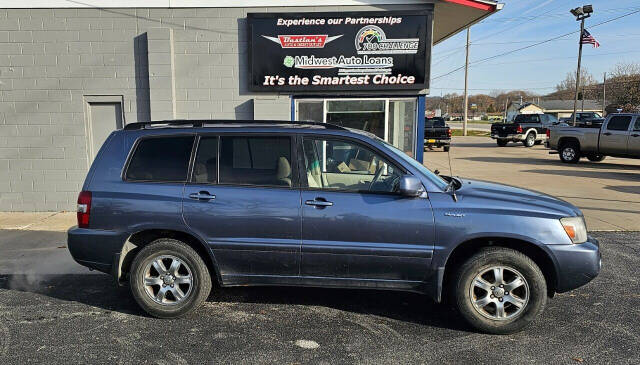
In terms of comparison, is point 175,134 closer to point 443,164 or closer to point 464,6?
point 464,6

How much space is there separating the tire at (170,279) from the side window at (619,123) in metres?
16.3

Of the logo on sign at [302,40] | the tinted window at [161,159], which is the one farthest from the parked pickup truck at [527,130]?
the tinted window at [161,159]

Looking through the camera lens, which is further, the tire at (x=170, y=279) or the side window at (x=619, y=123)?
the side window at (x=619, y=123)

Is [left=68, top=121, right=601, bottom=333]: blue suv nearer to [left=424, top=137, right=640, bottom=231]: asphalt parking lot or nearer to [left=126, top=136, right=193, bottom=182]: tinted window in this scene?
[left=126, top=136, right=193, bottom=182]: tinted window

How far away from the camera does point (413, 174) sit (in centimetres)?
377

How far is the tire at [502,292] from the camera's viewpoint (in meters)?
3.61

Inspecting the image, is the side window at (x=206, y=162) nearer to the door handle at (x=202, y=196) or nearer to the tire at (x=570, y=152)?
the door handle at (x=202, y=196)

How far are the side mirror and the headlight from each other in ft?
4.03

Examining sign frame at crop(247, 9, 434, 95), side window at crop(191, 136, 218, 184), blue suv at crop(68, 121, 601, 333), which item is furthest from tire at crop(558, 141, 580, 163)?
side window at crop(191, 136, 218, 184)

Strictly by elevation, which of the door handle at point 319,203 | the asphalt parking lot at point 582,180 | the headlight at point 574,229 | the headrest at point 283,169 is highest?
the headrest at point 283,169

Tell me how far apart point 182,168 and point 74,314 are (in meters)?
1.74

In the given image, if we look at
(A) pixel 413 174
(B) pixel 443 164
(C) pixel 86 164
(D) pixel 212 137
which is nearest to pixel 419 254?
(A) pixel 413 174

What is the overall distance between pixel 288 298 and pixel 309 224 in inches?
44.2

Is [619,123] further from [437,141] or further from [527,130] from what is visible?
[527,130]
